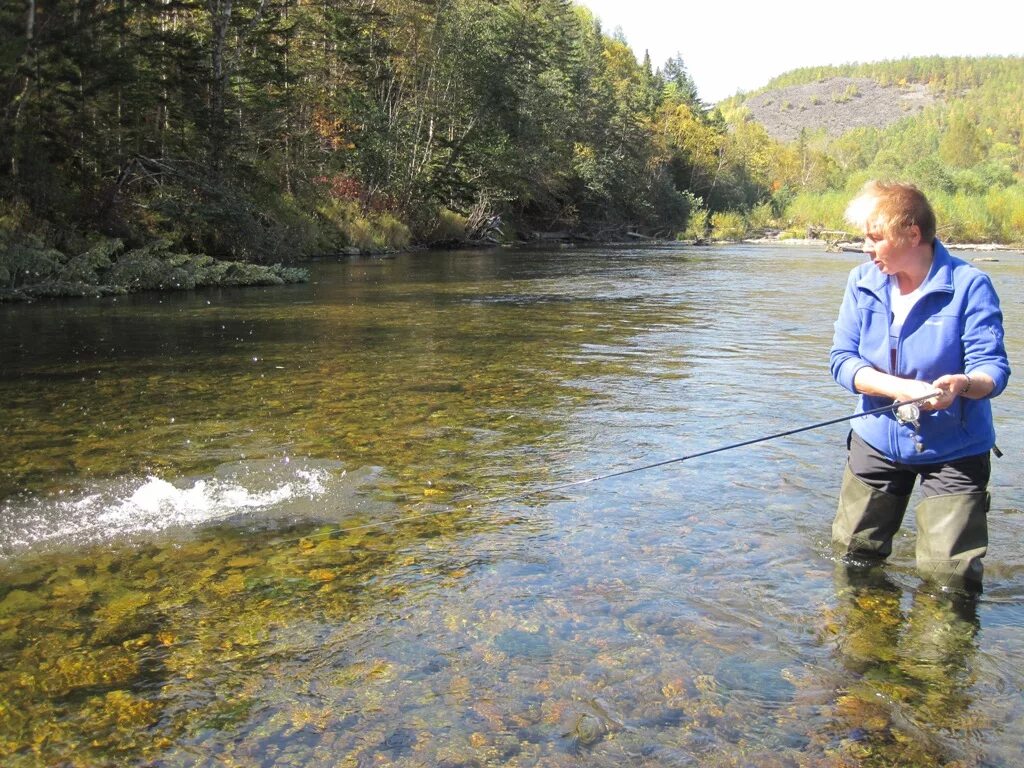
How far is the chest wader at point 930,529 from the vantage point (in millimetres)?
3750

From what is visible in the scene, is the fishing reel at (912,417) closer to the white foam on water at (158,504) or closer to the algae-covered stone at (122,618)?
the algae-covered stone at (122,618)

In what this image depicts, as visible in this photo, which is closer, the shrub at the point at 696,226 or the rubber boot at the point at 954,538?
the rubber boot at the point at 954,538

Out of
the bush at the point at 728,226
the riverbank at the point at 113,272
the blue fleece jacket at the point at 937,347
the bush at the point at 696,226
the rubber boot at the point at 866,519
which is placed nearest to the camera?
the blue fleece jacket at the point at 937,347

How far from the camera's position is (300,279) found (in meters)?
22.0

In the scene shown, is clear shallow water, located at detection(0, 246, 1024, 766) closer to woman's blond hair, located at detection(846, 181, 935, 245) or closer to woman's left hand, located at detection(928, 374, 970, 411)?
woman's left hand, located at detection(928, 374, 970, 411)

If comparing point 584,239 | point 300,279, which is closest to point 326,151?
point 300,279

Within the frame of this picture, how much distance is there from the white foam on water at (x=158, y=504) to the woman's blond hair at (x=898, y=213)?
3.74 meters

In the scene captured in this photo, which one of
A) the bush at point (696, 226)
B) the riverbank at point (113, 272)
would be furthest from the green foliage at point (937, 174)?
the riverbank at point (113, 272)

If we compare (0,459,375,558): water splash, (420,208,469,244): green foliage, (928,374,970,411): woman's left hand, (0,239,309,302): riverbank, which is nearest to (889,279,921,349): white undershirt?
(928,374,970,411): woman's left hand

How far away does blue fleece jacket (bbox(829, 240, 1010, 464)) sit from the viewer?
358 centimetres

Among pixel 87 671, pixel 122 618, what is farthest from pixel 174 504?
pixel 87 671

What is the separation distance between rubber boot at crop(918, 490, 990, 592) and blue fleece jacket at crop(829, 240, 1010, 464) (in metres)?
0.20

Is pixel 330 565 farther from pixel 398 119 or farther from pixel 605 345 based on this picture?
pixel 398 119

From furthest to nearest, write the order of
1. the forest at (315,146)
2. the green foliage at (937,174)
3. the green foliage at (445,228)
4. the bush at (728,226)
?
1. the bush at (728,226)
2. the green foliage at (937,174)
3. the green foliage at (445,228)
4. the forest at (315,146)
